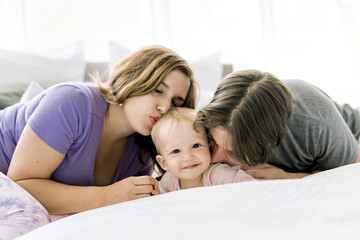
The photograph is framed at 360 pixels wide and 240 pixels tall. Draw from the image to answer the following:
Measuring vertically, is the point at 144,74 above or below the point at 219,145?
above

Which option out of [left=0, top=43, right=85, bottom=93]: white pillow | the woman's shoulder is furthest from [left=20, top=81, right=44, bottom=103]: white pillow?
the woman's shoulder

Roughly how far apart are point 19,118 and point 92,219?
0.78 meters

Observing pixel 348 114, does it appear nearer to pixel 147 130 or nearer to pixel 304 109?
pixel 304 109

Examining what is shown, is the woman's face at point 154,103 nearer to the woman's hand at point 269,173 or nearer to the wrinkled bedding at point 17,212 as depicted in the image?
the woman's hand at point 269,173

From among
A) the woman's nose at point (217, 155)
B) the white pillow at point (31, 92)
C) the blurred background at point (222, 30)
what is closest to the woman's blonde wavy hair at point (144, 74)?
the woman's nose at point (217, 155)

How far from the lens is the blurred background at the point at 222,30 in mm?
2789

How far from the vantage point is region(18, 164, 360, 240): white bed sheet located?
2.21 feet

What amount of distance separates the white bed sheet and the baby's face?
392 mm

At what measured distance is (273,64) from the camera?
378cm

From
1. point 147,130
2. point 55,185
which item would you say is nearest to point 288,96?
point 147,130

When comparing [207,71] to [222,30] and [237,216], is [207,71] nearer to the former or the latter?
[222,30]

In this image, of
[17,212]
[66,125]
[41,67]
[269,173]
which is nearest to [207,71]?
[41,67]

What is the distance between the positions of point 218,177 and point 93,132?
456 millimetres

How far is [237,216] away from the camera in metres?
0.77
